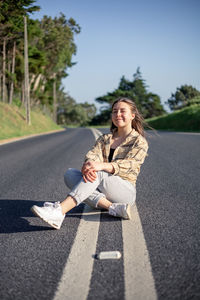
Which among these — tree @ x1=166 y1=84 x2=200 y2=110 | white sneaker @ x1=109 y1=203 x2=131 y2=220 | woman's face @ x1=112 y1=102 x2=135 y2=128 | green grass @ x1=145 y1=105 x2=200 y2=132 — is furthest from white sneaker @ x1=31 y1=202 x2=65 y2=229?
tree @ x1=166 y1=84 x2=200 y2=110

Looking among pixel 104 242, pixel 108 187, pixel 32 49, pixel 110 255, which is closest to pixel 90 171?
pixel 108 187

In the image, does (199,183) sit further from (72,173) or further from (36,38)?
(36,38)

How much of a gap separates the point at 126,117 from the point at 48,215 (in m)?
1.56

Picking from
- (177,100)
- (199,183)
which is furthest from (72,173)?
(177,100)

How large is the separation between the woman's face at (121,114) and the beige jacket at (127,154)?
171 mm

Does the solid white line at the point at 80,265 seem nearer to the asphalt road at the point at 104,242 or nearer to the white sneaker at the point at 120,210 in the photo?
the asphalt road at the point at 104,242

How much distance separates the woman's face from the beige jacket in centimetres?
17

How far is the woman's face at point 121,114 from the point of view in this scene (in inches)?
156

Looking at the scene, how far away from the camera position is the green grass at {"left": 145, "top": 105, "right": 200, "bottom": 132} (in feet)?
113

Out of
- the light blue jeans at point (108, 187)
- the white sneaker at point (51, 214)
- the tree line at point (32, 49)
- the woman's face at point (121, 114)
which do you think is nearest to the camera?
the white sneaker at point (51, 214)

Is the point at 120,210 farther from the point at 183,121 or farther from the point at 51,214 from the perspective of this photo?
the point at 183,121

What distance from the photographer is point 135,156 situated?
3834 mm

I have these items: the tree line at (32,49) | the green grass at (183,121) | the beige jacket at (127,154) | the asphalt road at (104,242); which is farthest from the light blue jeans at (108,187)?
the green grass at (183,121)

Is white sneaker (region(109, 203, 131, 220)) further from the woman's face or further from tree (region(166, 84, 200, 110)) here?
tree (region(166, 84, 200, 110))
